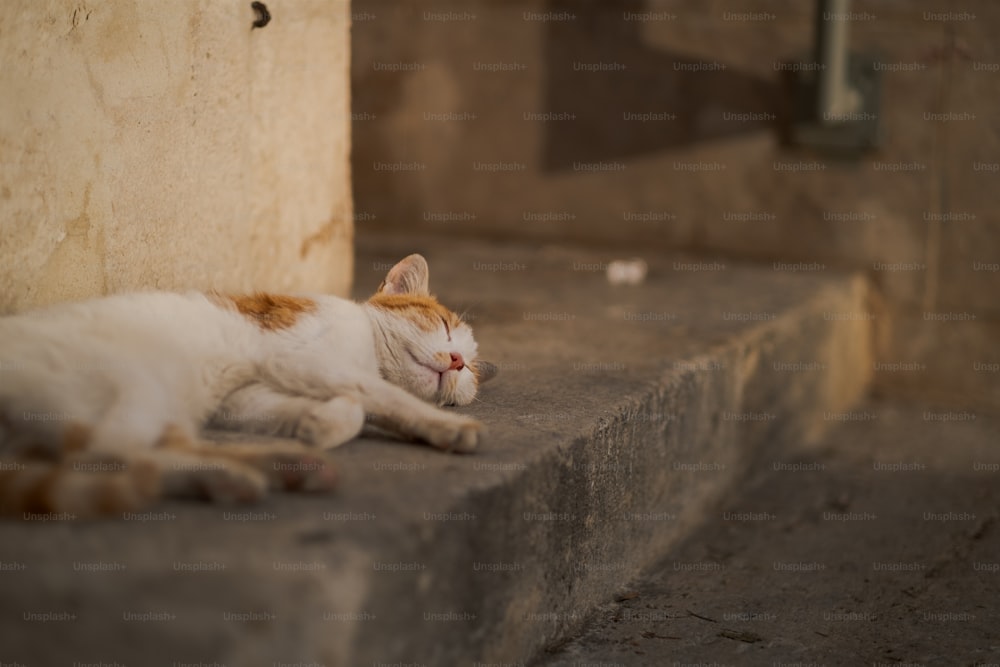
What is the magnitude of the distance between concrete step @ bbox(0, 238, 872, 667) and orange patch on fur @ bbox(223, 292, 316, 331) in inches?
16.5

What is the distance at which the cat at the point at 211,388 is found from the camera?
205 centimetres

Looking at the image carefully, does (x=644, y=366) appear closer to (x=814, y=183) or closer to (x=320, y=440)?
(x=320, y=440)

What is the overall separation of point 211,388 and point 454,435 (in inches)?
24.1

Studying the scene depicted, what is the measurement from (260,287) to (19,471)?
A: 1649 millimetres

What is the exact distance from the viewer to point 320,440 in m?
2.38

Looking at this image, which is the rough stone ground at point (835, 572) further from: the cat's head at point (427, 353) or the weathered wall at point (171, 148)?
the weathered wall at point (171, 148)

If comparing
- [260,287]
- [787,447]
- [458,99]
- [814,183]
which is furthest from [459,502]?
[458,99]

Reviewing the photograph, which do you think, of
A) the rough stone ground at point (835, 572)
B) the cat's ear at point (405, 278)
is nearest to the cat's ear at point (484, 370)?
the cat's ear at point (405, 278)

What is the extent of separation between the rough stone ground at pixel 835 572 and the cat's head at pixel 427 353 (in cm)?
74

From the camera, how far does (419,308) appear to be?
9.53ft

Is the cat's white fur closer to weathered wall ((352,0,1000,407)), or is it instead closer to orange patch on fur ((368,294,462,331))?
orange patch on fur ((368,294,462,331))

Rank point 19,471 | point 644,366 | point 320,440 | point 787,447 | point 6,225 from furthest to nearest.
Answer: point 787,447, point 644,366, point 6,225, point 320,440, point 19,471

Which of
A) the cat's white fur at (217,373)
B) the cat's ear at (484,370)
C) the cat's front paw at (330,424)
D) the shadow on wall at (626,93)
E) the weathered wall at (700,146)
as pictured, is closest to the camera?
the cat's white fur at (217,373)

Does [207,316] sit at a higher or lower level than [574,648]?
higher
